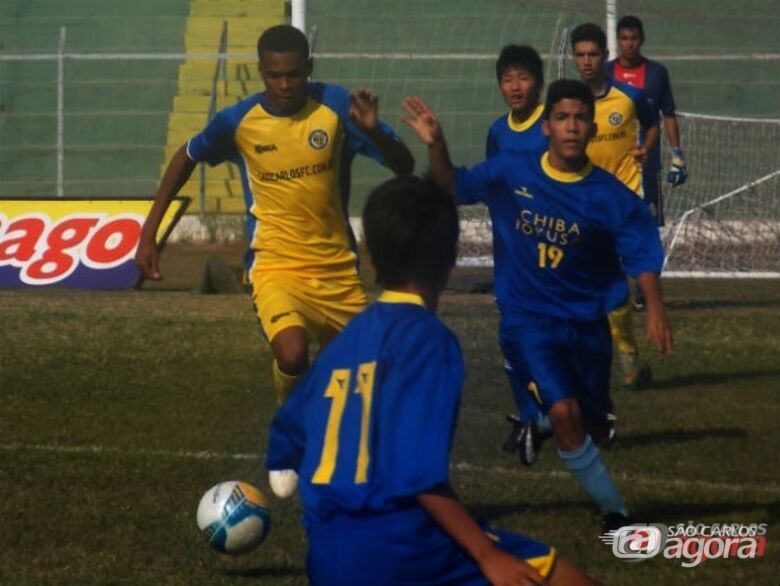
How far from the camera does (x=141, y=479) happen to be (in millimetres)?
7406

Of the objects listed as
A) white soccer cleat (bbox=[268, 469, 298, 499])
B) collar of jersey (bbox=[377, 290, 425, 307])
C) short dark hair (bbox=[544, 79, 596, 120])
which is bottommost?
white soccer cleat (bbox=[268, 469, 298, 499])

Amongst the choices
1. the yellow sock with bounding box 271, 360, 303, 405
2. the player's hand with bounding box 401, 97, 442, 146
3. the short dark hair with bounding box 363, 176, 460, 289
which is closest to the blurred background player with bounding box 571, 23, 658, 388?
the yellow sock with bounding box 271, 360, 303, 405

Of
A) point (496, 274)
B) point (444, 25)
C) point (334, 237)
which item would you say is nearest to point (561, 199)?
point (496, 274)

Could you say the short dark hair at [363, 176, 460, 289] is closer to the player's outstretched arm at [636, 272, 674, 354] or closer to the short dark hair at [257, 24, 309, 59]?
the player's outstretched arm at [636, 272, 674, 354]

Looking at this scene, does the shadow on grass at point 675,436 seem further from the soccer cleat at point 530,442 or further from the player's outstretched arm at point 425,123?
the player's outstretched arm at point 425,123

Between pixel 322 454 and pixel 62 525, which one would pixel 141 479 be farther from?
pixel 322 454

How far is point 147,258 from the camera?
7430mm

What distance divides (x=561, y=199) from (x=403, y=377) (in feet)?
11.2

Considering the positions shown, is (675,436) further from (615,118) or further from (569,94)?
(615,118)

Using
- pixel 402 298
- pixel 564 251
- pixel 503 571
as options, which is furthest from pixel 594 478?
pixel 503 571

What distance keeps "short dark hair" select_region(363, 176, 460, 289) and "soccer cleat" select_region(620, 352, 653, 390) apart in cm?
652

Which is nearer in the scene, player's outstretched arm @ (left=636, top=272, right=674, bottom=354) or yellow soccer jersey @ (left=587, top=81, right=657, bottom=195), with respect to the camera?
player's outstretched arm @ (left=636, top=272, right=674, bottom=354)

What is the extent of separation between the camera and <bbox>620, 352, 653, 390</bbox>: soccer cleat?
10.3 meters
